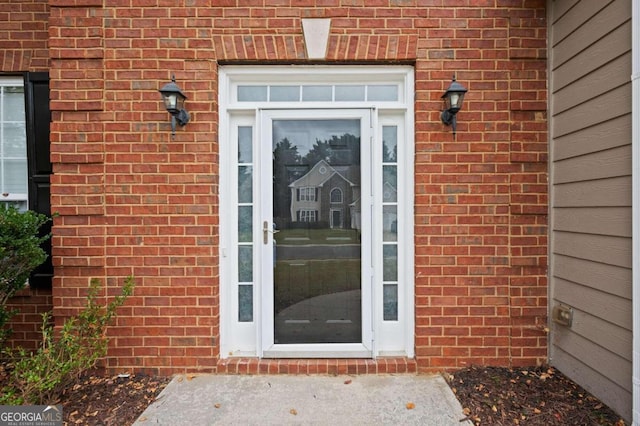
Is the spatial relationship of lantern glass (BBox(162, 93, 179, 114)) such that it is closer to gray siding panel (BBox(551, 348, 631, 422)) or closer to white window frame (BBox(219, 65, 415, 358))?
white window frame (BBox(219, 65, 415, 358))

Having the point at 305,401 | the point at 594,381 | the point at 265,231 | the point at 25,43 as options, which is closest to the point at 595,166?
the point at 594,381

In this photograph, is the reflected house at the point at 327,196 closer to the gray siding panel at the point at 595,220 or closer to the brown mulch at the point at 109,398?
the gray siding panel at the point at 595,220

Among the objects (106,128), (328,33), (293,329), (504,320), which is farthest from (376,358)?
(106,128)

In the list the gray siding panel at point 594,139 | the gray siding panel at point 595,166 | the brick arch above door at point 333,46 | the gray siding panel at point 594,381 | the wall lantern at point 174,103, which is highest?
the brick arch above door at point 333,46

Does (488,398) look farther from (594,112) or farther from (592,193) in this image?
(594,112)

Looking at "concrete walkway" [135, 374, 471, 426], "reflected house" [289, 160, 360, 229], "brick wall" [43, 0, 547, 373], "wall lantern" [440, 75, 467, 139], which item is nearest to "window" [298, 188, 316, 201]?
"reflected house" [289, 160, 360, 229]

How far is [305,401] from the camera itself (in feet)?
8.38

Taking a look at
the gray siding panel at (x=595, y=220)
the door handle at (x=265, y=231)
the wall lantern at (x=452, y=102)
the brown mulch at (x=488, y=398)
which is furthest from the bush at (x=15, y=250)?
the gray siding panel at (x=595, y=220)

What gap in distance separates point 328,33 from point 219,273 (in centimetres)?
220

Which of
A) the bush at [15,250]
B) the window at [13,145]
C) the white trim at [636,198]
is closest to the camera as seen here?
the white trim at [636,198]

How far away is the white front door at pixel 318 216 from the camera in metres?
3.02

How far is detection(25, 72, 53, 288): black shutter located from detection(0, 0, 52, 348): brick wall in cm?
11

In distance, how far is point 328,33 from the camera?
2.89 m

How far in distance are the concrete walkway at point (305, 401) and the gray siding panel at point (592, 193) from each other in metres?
1.06
